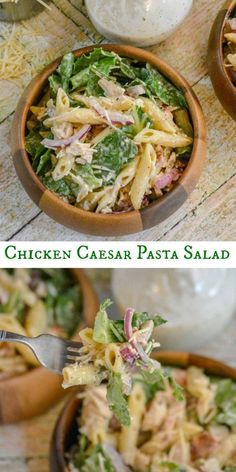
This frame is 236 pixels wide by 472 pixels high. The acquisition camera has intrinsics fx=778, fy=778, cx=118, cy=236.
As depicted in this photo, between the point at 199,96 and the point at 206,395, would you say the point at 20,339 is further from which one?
the point at 199,96

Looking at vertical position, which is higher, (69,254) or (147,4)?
(147,4)

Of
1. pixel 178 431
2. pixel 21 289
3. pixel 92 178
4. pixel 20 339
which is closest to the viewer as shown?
pixel 20 339

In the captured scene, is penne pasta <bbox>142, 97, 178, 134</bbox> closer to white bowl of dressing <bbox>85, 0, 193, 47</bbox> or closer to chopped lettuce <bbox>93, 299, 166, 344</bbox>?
white bowl of dressing <bbox>85, 0, 193, 47</bbox>

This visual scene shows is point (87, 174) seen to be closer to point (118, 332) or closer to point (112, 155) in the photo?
point (112, 155)

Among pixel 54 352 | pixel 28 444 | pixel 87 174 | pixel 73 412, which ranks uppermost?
pixel 87 174

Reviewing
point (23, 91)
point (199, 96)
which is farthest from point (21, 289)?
point (199, 96)

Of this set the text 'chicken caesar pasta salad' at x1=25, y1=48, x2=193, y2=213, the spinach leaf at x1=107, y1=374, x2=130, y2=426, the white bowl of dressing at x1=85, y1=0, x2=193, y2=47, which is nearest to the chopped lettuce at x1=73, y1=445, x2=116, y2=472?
the spinach leaf at x1=107, y1=374, x2=130, y2=426

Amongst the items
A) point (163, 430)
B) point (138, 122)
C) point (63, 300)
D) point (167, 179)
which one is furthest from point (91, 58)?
point (163, 430)
